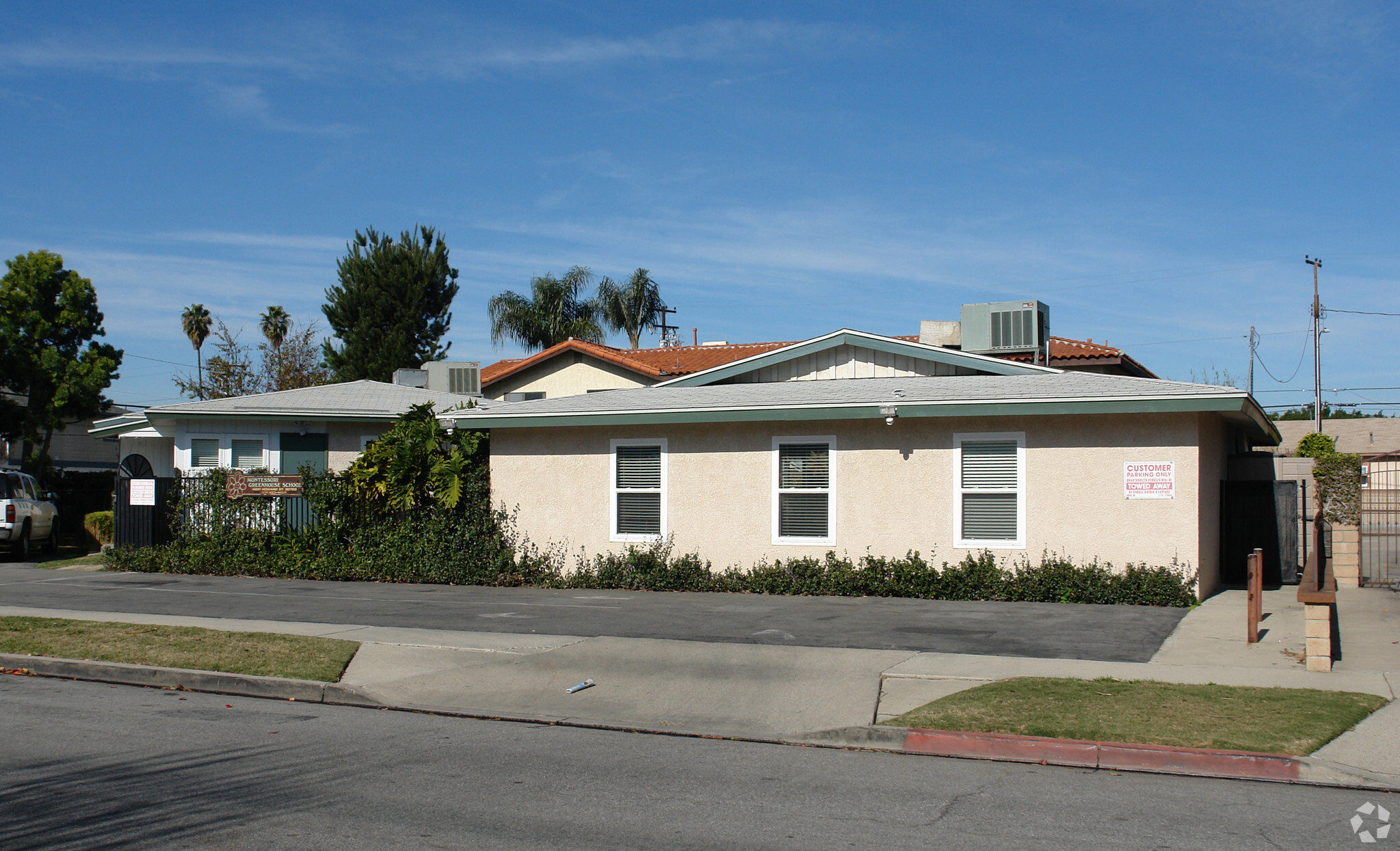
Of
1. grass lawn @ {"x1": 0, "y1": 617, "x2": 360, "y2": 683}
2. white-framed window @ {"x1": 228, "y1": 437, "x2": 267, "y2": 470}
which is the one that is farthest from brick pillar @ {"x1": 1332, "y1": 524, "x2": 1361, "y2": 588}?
white-framed window @ {"x1": 228, "y1": 437, "x2": 267, "y2": 470}

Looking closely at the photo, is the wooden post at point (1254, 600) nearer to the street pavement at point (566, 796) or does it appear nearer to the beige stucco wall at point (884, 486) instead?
the beige stucco wall at point (884, 486)

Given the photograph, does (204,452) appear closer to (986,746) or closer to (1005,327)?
(1005,327)

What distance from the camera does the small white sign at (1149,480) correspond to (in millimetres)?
14477

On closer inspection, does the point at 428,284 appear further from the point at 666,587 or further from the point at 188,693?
the point at 188,693

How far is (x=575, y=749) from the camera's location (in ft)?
26.5

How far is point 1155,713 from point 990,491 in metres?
7.43

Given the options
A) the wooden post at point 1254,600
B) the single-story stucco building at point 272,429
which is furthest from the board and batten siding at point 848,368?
the wooden post at point 1254,600

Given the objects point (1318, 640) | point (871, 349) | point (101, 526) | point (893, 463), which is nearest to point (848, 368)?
point (871, 349)

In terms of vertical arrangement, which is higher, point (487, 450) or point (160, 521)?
point (487, 450)

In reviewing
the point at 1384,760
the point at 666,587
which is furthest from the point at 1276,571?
the point at 1384,760

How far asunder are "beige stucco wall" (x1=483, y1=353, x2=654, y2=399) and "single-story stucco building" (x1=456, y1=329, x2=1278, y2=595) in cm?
1456

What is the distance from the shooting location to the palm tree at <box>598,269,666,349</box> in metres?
50.2

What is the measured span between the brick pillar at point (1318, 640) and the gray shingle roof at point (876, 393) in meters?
4.78

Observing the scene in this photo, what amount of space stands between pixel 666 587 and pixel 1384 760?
1118cm
